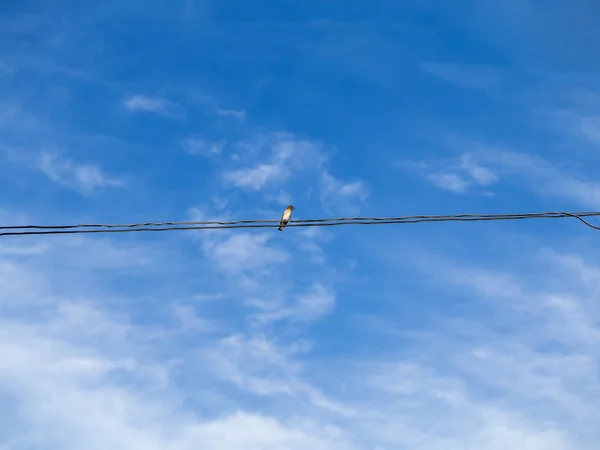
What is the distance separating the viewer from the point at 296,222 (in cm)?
1175

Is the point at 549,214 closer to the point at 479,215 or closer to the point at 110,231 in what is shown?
the point at 479,215

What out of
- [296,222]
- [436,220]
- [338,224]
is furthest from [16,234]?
[436,220]

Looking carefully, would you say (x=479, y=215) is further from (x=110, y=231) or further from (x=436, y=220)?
(x=110, y=231)

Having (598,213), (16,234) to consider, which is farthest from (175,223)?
(598,213)

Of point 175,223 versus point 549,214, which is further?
point 549,214

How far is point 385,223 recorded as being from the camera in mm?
12000

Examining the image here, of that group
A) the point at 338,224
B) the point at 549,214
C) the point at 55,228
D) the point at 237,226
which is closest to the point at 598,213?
the point at 549,214

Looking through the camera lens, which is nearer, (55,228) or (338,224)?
(55,228)

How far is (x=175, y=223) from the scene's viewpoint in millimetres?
11469

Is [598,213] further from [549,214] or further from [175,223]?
[175,223]

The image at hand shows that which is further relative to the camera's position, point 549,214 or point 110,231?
point 549,214

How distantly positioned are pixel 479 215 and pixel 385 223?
1.64m

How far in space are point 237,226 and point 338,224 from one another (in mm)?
1833

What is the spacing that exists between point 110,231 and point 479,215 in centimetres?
641
